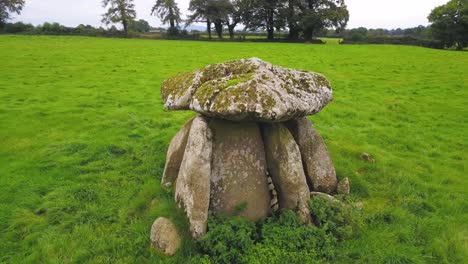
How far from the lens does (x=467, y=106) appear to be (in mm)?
15367

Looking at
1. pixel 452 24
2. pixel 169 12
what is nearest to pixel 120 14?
pixel 169 12

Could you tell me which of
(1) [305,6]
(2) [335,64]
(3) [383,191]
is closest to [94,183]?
(3) [383,191]

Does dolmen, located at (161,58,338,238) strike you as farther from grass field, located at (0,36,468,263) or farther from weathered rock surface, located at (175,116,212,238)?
grass field, located at (0,36,468,263)

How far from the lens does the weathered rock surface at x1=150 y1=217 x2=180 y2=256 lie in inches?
218

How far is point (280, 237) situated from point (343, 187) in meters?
2.48

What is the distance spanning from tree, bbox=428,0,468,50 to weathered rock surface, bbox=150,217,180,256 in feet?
211

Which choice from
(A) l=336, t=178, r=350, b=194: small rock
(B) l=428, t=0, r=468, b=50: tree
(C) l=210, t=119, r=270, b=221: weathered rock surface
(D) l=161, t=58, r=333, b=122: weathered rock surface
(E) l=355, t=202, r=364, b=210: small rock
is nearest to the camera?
(D) l=161, t=58, r=333, b=122: weathered rock surface

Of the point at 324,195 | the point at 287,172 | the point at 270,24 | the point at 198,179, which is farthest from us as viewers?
the point at 270,24

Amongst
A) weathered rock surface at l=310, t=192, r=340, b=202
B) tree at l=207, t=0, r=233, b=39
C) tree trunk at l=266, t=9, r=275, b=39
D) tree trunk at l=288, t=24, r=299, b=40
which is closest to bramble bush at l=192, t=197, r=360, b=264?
weathered rock surface at l=310, t=192, r=340, b=202

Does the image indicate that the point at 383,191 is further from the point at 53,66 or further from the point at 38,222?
the point at 53,66

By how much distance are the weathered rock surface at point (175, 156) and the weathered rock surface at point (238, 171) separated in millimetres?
1106

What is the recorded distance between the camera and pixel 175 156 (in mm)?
7152

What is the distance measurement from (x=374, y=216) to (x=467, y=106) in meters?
12.4

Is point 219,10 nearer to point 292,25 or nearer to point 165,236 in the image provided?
point 292,25
